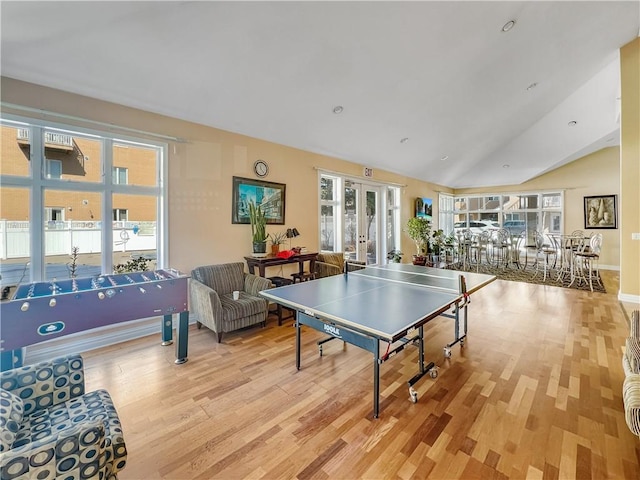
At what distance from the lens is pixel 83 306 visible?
2.16 meters

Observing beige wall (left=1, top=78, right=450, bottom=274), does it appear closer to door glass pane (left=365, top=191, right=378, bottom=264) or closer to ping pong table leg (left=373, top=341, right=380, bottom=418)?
door glass pane (left=365, top=191, right=378, bottom=264)

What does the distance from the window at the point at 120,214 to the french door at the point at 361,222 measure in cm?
399

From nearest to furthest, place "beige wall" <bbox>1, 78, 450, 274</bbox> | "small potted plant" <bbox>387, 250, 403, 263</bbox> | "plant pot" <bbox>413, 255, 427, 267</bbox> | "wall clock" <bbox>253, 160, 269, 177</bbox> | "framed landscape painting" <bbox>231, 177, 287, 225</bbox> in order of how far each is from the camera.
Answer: "beige wall" <bbox>1, 78, 450, 274</bbox> < "framed landscape painting" <bbox>231, 177, 287, 225</bbox> < "wall clock" <bbox>253, 160, 269, 177</bbox> < "small potted plant" <bbox>387, 250, 403, 263</bbox> < "plant pot" <bbox>413, 255, 427, 267</bbox>

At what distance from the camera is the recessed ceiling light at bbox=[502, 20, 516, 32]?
134 inches

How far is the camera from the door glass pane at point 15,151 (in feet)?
8.80

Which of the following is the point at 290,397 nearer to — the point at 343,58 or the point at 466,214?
the point at 343,58

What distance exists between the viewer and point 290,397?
2.25 m

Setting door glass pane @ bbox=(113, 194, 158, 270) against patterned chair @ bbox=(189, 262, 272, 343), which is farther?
door glass pane @ bbox=(113, 194, 158, 270)

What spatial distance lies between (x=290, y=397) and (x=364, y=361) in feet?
2.89

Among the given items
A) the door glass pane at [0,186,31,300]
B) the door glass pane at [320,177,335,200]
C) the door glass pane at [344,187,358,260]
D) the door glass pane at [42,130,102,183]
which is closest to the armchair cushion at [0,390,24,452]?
the door glass pane at [0,186,31,300]

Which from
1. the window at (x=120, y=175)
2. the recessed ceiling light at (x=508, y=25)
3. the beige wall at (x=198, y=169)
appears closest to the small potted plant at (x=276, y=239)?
the beige wall at (x=198, y=169)

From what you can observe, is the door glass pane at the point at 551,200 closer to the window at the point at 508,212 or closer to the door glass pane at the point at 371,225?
the window at the point at 508,212

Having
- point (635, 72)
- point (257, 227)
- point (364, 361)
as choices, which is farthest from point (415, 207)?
point (364, 361)

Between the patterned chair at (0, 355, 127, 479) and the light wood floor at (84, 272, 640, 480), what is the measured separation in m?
0.53
